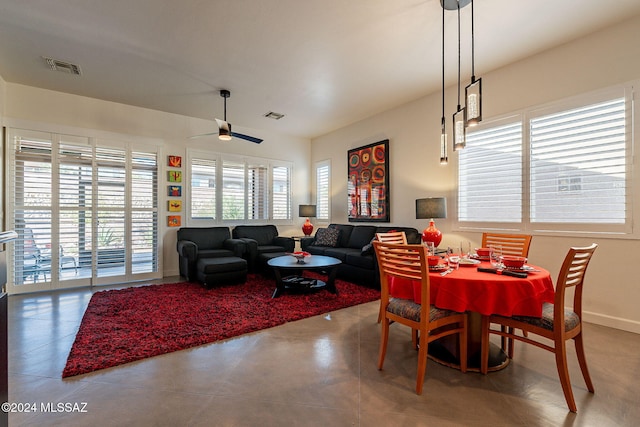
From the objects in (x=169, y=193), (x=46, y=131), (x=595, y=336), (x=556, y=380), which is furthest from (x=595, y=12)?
(x=46, y=131)

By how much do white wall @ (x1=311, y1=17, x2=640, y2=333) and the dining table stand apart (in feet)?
5.29

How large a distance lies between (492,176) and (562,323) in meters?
2.50

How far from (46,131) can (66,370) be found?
4.00 meters

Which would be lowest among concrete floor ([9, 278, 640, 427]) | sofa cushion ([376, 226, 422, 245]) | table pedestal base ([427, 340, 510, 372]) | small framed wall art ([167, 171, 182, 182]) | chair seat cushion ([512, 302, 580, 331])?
concrete floor ([9, 278, 640, 427])

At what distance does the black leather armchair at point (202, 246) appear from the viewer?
15.2ft

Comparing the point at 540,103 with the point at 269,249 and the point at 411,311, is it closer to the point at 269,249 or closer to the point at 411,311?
the point at 411,311

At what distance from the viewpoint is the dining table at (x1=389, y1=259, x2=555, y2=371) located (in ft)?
5.93

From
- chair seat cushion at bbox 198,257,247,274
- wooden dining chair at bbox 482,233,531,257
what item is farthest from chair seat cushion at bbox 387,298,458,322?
chair seat cushion at bbox 198,257,247,274

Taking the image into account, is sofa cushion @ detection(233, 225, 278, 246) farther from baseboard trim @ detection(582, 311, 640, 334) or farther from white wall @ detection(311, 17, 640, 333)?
baseboard trim @ detection(582, 311, 640, 334)

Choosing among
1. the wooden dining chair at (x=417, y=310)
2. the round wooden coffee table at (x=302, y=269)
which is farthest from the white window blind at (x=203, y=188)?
the wooden dining chair at (x=417, y=310)

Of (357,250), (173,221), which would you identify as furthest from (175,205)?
(357,250)

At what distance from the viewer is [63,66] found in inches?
143

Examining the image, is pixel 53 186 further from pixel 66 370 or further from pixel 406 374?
pixel 406 374

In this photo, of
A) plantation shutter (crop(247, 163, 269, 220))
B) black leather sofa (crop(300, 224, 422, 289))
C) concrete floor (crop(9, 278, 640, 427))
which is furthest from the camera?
plantation shutter (crop(247, 163, 269, 220))
